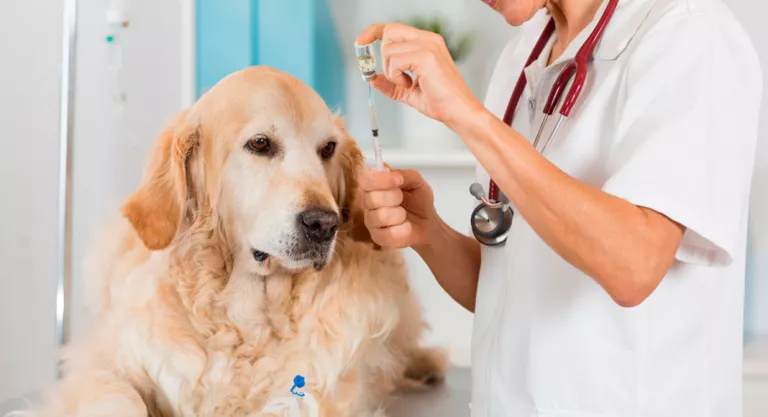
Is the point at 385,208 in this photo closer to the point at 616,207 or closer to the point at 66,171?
the point at 616,207

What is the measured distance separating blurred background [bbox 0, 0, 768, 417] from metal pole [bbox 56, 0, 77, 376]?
3 cm

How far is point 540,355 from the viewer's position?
987 millimetres

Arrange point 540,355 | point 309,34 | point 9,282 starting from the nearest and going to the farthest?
1. point 540,355
2. point 9,282
3. point 309,34

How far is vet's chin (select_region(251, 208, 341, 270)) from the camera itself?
1.11m

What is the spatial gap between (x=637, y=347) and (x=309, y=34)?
1586 mm

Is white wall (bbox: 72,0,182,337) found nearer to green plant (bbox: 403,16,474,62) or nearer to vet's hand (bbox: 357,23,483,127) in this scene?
green plant (bbox: 403,16,474,62)

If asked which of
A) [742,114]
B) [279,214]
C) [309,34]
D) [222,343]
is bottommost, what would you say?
[222,343]

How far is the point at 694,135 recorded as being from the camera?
→ 82 centimetres

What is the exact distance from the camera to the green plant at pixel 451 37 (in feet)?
7.51

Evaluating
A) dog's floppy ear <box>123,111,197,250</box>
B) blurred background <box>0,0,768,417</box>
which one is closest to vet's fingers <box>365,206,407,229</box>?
dog's floppy ear <box>123,111,197,250</box>

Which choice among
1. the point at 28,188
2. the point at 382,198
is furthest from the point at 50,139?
the point at 382,198

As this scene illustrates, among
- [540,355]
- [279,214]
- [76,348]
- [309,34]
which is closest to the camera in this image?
[540,355]

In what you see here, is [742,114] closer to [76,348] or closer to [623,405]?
[623,405]

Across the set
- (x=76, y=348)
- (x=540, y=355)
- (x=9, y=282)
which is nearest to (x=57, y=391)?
(x=76, y=348)
